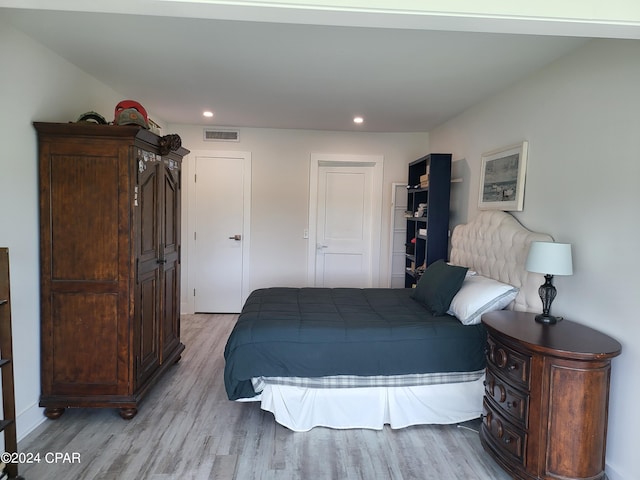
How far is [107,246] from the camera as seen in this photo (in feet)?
8.14

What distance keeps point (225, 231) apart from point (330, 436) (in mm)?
3153

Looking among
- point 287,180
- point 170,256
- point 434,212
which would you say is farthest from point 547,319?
point 287,180

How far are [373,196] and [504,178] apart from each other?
2.12 meters

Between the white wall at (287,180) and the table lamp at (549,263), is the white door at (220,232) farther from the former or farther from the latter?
the table lamp at (549,263)

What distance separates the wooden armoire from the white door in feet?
7.72

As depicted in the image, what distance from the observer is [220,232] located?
5.03 m

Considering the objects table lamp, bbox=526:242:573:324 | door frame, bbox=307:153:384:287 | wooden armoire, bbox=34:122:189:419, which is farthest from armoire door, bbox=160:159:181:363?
table lamp, bbox=526:242:573:324

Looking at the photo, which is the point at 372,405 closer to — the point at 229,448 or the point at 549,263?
the point at 229,448

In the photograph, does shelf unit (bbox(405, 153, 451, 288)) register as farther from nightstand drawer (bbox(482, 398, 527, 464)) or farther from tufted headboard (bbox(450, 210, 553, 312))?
nightstand drawer (bbox(482, 398, 527, 464))

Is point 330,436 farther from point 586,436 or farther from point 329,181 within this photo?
point 329,181

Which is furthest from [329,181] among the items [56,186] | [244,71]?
[56,186]

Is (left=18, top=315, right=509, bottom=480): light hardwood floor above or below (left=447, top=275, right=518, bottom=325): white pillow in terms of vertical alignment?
below

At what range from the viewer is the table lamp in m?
2.14

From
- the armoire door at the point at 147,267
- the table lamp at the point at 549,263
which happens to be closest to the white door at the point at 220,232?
the armoire door at the point at 147,267
